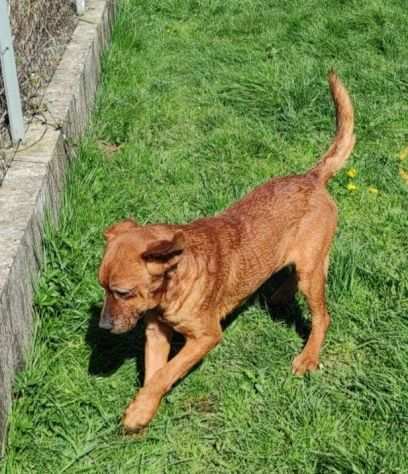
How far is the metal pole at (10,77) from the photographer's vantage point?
4504 millimetres

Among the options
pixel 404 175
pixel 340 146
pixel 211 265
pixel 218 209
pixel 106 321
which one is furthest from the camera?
pixel 404 175

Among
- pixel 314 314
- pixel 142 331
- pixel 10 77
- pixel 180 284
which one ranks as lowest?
pixel 142 331

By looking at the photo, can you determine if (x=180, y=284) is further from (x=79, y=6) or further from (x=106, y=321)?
(x=79, y=6)

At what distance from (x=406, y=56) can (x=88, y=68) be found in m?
3.08

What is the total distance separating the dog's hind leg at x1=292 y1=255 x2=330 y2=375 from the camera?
421 centimetres

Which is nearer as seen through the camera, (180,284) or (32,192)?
(180,284)

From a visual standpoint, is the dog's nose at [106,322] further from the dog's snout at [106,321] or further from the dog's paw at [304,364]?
the dog's paw at [304,364]

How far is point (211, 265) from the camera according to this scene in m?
3.87

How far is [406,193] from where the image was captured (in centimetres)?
574

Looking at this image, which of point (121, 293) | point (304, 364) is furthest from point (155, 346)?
point (304, 364)

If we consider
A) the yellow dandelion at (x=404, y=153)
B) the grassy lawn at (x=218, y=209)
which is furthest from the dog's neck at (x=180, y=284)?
the yellow dandelion at (x=404, y=153)

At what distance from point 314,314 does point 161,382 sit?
3.20 feet

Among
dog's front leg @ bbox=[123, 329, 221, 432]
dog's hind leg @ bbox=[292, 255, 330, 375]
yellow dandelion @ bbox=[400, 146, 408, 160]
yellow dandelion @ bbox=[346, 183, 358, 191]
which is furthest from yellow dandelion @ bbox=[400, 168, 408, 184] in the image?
dog's front leg @ bbox=[123, 329, 221, 432]

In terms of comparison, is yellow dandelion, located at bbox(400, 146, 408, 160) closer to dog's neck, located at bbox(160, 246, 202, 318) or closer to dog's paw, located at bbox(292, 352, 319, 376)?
dog's paw, located at bbox(292, 352, 319, 376)
